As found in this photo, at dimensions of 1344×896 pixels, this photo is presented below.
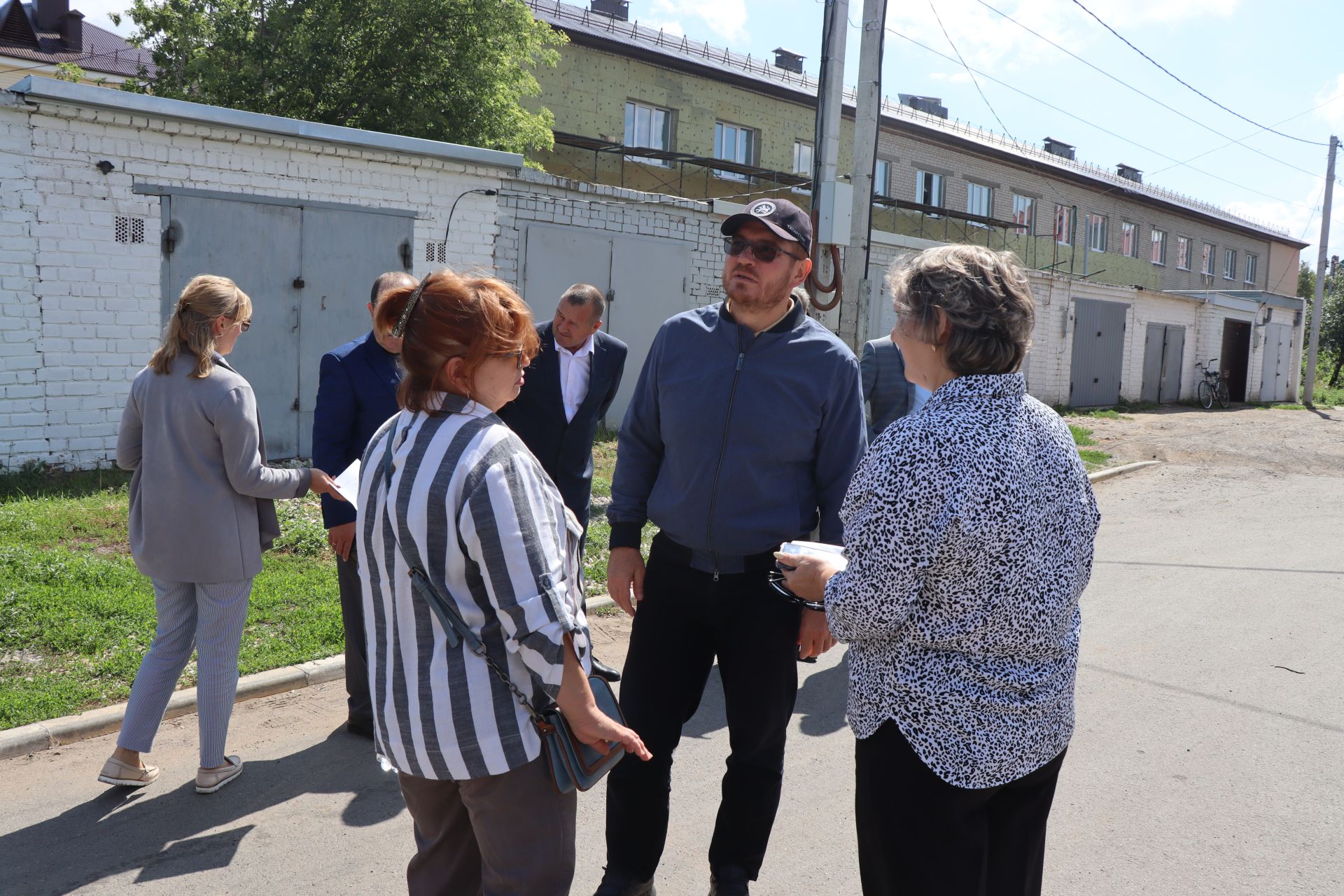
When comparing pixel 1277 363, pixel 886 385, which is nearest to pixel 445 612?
pixel 886 385

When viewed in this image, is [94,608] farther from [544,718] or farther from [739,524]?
[544,718]

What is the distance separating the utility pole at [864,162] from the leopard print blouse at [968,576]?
6764 millimetres

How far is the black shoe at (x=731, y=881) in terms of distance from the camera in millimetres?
2975

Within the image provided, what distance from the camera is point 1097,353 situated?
25391 mm

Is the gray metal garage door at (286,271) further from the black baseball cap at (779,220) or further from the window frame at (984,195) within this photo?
the window frame at (984,195)

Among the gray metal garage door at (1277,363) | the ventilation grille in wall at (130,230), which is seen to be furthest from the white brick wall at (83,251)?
the gray metal garage door at (1277,363)

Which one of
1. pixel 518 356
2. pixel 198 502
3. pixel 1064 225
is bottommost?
pixel 198 502

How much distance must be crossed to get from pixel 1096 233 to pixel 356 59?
2544cm

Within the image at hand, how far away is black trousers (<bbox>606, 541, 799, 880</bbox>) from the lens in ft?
9.57

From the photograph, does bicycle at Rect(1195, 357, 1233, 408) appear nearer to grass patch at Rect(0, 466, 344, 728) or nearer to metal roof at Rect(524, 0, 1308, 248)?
metal roof at Rect(524, 0, 1308, 248)

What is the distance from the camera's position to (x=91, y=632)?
16.6 ft

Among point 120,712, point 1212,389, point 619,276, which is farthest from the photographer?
point 1212,389

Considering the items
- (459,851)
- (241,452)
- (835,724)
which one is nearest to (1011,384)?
(459,851)

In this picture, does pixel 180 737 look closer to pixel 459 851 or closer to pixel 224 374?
Answer: pixel 224 374
